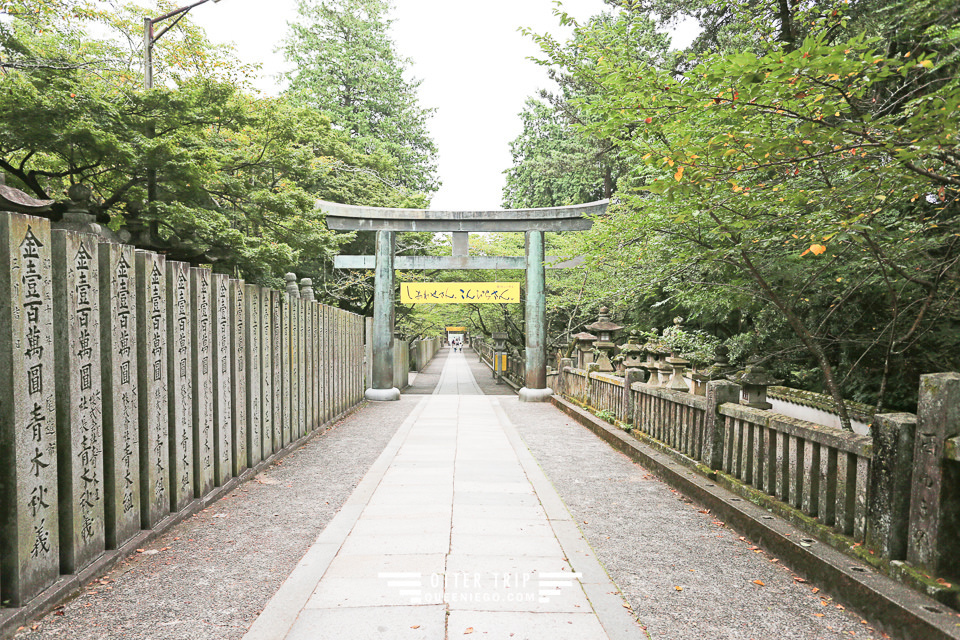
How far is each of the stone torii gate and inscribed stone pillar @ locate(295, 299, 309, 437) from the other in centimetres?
581

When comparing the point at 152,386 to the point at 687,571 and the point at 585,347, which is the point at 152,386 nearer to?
the point at 687,571

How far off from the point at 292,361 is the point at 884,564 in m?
6.93

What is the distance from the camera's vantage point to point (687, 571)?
374 cm

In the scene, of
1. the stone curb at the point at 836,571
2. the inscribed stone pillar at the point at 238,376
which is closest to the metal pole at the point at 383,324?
the inscribed stone pillar at the point at 238,376

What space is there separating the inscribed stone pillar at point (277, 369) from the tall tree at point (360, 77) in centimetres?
1944

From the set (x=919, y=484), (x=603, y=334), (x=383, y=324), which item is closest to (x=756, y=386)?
(x=919, y=484)

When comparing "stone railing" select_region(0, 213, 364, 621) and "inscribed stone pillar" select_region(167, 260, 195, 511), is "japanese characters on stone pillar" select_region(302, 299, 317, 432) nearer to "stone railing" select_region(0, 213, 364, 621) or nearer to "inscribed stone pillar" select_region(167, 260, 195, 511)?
"stone railing" select_region(0, 213, 364, 621)

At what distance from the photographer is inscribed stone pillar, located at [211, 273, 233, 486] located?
17.6 ft

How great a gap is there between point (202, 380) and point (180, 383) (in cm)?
44

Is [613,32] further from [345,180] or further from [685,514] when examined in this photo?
[345,180]

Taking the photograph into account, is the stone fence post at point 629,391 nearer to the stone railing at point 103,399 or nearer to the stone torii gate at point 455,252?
the stone railing at point 103,399

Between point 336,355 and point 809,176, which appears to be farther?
point 336,355

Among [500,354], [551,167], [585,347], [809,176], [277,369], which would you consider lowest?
[500,354]

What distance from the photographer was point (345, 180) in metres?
20.8
